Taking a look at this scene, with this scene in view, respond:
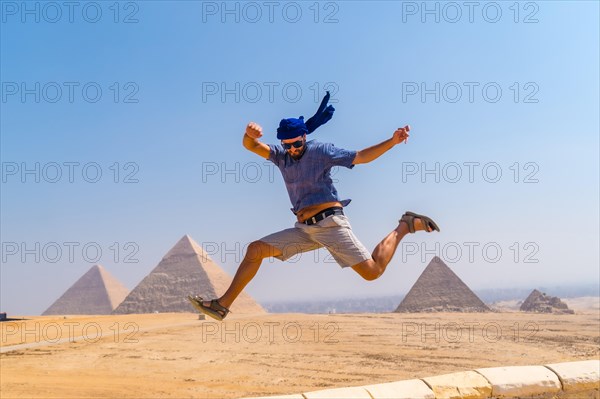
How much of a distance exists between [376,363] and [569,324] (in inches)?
747

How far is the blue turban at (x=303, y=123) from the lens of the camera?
4.07 metres

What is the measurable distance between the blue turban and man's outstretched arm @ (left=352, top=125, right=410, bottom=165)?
1.21ft

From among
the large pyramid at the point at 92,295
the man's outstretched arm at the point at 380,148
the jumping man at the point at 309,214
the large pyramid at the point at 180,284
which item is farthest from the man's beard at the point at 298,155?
the large pyramid at the point at 92,295

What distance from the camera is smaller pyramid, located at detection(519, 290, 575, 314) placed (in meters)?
43.9

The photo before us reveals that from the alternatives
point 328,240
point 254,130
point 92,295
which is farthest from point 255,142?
point 92,295

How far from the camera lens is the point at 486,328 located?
28859mm

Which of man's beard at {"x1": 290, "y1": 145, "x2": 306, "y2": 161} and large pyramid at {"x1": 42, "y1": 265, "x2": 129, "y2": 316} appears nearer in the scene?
man's beard at {"x1": 290, "y1": 145, "x2": 306, "y2": 161}

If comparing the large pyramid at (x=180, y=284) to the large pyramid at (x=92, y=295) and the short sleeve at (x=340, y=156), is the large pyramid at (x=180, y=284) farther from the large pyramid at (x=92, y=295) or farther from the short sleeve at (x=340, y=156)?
the short sleeve at (x=340, y=156)

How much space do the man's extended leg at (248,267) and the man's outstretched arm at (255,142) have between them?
58cm

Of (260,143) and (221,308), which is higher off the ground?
(260,143)

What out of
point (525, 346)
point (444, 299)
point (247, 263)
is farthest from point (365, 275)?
point (444, 299)

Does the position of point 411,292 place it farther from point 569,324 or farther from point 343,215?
point 343,215

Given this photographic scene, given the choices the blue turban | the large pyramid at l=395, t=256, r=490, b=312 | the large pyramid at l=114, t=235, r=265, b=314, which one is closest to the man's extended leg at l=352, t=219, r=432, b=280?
the blue turban

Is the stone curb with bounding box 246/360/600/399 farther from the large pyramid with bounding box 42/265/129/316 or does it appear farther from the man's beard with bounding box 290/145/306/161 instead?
the large pyramid with bounding box 42/265/129/316
